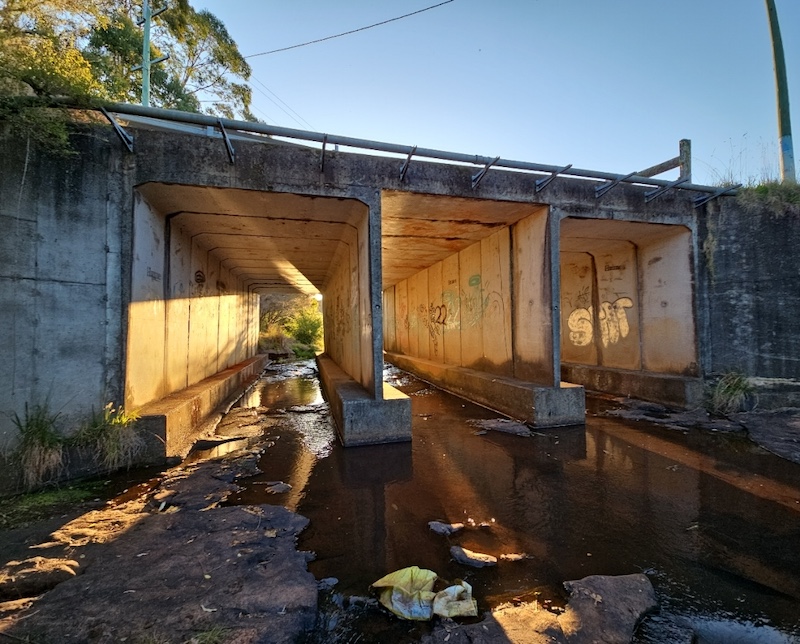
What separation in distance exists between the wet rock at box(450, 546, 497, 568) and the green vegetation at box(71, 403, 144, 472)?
3.77 meters

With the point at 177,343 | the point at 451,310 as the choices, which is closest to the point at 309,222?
the point at 177,343

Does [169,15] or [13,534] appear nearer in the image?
[13,534]

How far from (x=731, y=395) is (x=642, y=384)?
147cm

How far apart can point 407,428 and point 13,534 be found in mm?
3867

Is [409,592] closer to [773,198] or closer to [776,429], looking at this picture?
[776,429]

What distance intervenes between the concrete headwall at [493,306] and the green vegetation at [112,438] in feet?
19.1

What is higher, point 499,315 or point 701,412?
point 499,315

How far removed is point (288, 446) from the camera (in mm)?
5039

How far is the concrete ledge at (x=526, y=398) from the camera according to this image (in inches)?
229

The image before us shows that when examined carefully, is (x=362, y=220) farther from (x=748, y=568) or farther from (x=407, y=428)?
(x=748, y=568)

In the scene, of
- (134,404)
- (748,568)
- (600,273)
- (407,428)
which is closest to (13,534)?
(134,404)

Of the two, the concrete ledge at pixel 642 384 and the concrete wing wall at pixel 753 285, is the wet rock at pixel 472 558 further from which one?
the concrete wing wall at pixel 753 285

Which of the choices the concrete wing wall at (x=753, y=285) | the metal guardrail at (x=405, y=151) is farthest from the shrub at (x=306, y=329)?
the concrete wing wall at (x=753, y=285)

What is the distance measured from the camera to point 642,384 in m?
7.61
